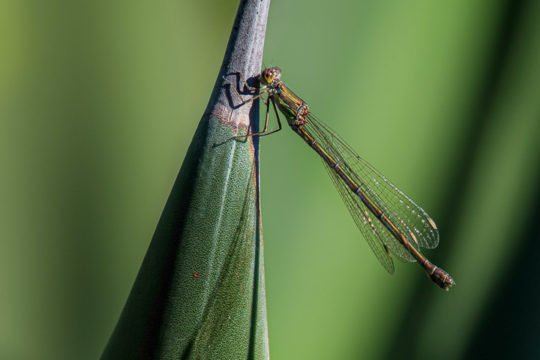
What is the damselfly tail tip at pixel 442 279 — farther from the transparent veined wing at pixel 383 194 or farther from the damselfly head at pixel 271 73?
the damselfly head at pixel 271 73

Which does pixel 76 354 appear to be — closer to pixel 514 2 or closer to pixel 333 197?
pixel 333 197

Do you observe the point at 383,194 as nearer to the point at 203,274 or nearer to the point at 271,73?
the point at 271,73

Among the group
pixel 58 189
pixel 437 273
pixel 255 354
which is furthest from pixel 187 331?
pixel 437 273

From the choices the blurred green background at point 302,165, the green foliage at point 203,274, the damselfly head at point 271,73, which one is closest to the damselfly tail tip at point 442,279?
the blurred green background at point 302,165

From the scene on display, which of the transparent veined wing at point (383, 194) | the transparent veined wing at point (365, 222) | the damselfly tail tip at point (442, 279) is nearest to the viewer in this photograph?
the damselfly tail tip at point (442, 279)

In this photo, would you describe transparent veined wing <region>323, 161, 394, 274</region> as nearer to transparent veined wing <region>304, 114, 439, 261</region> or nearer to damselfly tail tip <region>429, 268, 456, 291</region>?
transparent veined wing <region>304, 114, 439, 261</region>

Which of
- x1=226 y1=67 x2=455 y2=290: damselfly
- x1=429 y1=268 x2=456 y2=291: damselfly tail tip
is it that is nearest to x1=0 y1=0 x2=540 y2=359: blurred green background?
x1=429 y1=268 x2=456 y2=291: damselfly tail tip
